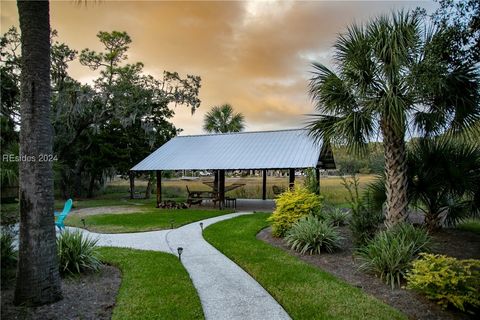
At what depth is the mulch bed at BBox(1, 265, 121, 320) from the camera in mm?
4191

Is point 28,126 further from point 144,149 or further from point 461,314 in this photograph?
point 144,149

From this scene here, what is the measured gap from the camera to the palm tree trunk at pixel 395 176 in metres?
7.21

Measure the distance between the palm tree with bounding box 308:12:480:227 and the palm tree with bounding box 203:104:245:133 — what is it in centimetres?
2831

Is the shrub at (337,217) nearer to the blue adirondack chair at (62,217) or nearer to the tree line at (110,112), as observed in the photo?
the blue adirondack chair at (62,217)

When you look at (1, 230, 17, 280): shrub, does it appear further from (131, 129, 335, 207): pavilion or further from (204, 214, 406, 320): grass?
(131, 129, 335, 207): pavilion

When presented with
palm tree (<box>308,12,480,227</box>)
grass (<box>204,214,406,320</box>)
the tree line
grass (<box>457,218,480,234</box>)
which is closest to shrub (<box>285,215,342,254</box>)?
grass (<box>204,214,406,320</box>)

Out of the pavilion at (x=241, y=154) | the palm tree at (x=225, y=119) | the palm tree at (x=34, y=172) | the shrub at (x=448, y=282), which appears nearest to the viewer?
the palm tree at (x=34, y=172)

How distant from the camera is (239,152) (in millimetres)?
18078

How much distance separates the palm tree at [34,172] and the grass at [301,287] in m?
3.29

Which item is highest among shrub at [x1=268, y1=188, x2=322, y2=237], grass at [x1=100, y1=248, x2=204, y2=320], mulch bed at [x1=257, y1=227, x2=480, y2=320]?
shrub at [x1=268, y1=188, x2=322, y2=237]

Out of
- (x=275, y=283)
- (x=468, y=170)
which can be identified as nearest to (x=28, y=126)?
(x=275, y=283)

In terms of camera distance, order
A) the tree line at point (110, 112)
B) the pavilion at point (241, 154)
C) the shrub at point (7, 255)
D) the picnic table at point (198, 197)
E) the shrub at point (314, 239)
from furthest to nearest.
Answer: the tree line at point (110, 112)
the picnic table at point (198, 197)
the pavilion at point (241, 154)
the shrub at point (314, 239)
the shrub at point (7, 255)

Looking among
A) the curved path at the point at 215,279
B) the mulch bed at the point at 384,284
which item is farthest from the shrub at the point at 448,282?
the curved path at the point at 215,279

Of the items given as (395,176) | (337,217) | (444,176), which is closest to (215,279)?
(395,176)
